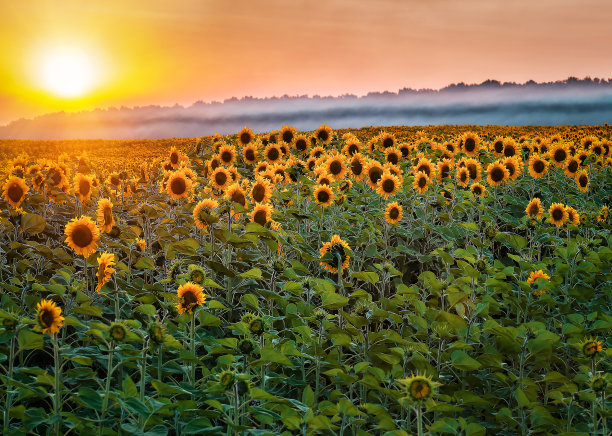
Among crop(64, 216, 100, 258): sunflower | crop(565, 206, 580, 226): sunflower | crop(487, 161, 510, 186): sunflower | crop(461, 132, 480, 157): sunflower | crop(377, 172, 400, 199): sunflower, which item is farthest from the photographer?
crop(461, 132, 480, 157): sunflower

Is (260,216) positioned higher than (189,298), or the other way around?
(260,216)

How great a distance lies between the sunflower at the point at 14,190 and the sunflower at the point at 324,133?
6.53 m

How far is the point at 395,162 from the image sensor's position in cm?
1033

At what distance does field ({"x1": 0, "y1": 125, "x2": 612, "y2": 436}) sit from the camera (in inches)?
125

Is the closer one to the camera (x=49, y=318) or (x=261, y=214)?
(x=49, y=318)

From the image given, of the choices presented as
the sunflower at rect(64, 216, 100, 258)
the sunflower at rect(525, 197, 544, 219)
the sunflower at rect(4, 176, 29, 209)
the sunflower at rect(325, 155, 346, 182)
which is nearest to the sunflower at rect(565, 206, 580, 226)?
the sunflower at rect(525, 197, 544, 219)

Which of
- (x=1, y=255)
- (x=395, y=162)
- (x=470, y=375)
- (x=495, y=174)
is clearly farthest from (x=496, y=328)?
(x=395, y=162)

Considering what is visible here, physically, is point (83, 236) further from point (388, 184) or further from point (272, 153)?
point (272, 153)

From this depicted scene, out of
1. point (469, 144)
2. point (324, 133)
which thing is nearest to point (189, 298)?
point (324, 133)

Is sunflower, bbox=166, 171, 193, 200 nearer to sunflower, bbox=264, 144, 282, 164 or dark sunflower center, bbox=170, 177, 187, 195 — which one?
dark sunflower center, bbox=170, 177, 187, 195

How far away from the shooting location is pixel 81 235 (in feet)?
15.7

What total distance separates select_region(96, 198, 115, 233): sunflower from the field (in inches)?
2.4

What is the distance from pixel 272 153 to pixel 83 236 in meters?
5.76

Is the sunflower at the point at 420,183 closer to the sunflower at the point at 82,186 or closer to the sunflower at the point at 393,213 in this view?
the sunflower at the point at 393,213
